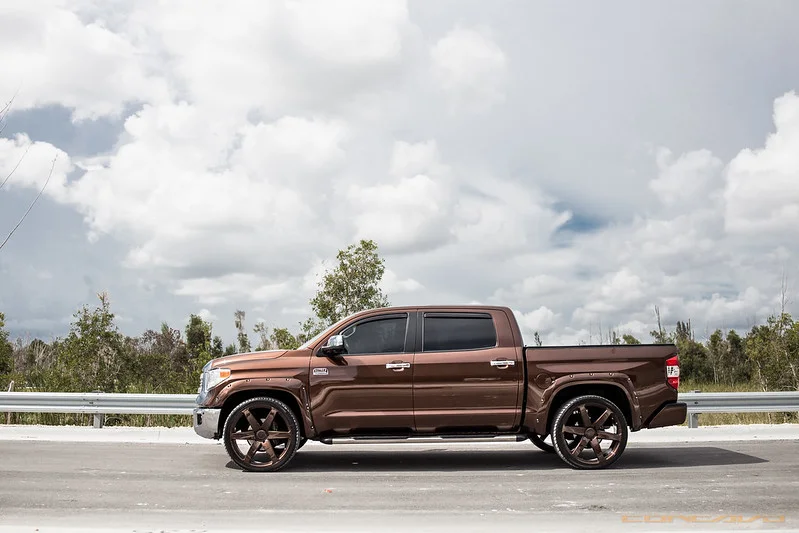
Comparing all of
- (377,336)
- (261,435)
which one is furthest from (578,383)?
(261,435)

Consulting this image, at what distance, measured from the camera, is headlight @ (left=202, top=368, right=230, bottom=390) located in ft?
31.6

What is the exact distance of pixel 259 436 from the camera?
9.50m

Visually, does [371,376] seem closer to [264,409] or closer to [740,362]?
[264,409]

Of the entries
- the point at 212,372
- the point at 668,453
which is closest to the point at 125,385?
the point at 212,372

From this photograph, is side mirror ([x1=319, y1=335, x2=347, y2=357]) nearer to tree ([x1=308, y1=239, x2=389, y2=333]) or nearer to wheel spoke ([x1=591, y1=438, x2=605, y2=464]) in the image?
wheel spoke ([x1=591, y1=438, x2=605, y2=464])

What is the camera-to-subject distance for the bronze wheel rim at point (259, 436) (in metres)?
9.48

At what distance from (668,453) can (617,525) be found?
4.97 m

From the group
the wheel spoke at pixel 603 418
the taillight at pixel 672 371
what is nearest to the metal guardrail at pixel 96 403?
the wheel spoke at pixel 603 418

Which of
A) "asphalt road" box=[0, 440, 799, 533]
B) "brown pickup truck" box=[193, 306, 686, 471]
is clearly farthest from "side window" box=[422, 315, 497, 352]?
"asphalt road" box=[0, 440, 799, 533]

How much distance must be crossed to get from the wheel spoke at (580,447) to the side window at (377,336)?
2.51 meters

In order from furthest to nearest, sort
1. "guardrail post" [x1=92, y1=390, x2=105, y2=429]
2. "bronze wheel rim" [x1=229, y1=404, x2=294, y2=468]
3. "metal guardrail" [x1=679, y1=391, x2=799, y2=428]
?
1. "guardrail post" [x1=92, y1=390, x2=105, y2=429]
2. "metal guardrail" [x1=679, y1=391, x2=799, y2=428]
3. "bronze wheel rim" [x1=229, y1=404, x2=294, y2=468]

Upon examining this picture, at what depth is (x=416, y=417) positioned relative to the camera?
9.42 m

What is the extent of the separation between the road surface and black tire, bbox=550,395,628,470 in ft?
0.72

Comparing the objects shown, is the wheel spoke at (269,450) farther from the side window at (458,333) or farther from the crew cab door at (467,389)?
the side window at (458,333)
